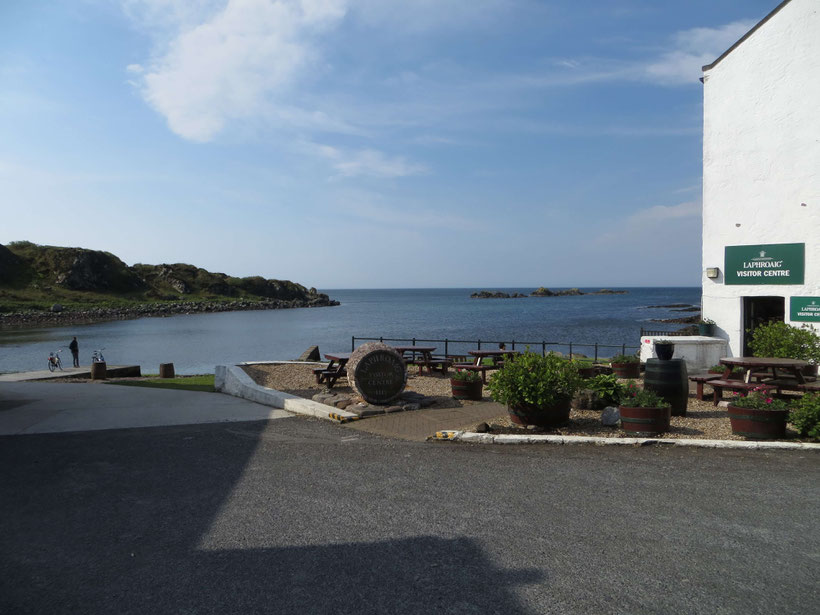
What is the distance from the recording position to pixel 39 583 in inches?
156

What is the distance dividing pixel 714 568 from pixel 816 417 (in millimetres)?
4870

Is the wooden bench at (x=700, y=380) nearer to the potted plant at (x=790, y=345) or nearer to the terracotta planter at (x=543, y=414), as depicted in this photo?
the potted plant at (x=790, y=345)

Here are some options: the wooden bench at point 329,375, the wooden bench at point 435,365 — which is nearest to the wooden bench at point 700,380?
the wooden bench at point 435,365

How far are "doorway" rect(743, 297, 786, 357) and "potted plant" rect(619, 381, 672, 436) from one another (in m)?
7.29

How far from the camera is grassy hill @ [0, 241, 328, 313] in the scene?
103m

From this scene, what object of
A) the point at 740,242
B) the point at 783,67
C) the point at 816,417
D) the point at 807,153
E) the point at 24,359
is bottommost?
the point at 24,359

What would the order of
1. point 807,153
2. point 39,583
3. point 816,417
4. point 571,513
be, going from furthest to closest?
point 807,153 < point 816,417 < point 571,513 < point 39,583

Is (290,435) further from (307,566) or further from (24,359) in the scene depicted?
(24,359)

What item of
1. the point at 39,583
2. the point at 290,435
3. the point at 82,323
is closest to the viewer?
the point at 39,583

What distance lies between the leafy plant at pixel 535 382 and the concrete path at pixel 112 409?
13.3ft

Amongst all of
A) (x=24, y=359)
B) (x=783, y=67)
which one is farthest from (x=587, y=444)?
(x=24, y=359)

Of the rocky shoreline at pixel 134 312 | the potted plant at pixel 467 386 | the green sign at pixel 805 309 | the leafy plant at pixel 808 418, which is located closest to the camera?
the leafy plant at pixel 808 418

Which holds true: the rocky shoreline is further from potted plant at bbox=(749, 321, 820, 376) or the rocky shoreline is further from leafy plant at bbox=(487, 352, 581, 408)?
potted plant at bbox=(749, 321, 820, 376)

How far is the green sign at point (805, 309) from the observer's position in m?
12.7
